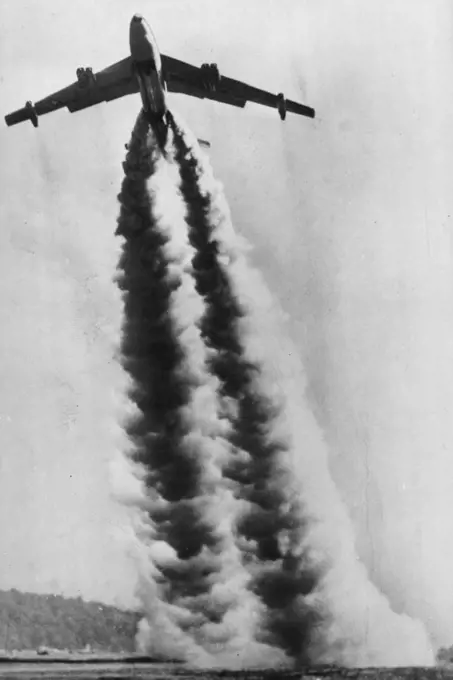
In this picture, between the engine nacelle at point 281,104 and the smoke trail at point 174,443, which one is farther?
the engine nacelle at point 281,104

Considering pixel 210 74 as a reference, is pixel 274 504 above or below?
below

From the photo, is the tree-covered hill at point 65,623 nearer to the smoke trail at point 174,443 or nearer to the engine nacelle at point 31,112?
the smoke trail at point 174,443

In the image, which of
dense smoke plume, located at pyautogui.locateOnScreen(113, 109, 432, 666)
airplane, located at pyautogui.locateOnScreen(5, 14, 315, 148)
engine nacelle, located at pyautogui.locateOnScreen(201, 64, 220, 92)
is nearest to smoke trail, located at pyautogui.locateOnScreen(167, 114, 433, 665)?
dense smoke plume, located at pyautogui.locateOnScreen(113, 109, 432, 666)

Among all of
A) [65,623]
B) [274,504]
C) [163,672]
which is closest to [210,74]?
[274,504]

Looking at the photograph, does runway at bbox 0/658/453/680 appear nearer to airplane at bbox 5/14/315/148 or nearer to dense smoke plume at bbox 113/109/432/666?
dense smoke plume at bbox 113/109/432/666

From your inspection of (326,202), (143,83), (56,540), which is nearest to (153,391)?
(56,540)

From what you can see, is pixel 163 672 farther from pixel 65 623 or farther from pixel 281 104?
pixel 281 104

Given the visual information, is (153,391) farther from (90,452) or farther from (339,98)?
(339,98)

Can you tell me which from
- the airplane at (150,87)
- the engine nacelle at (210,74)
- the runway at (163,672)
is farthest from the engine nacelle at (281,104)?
the runway at (163,672)
